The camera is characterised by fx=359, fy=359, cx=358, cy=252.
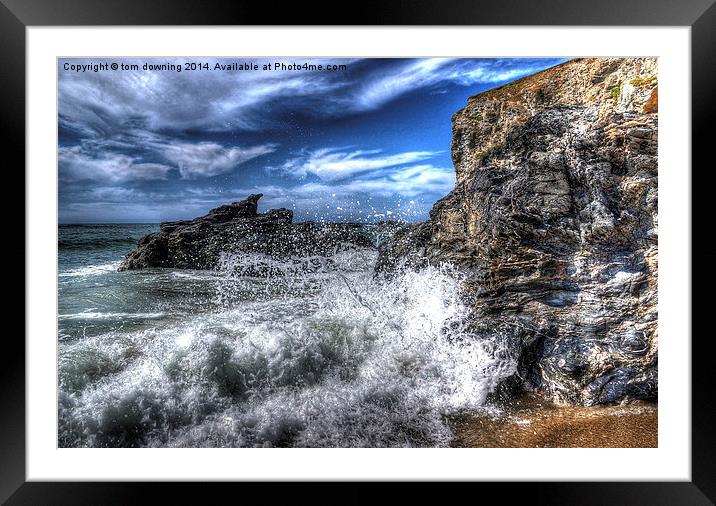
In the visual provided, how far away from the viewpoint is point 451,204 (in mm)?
4449

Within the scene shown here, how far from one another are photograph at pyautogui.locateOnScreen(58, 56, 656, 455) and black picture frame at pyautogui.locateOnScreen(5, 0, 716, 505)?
34 centimetres

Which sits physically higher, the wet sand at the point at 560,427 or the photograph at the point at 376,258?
the photograph at the point at 376,258

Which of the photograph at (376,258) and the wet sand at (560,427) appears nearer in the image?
Result: the wet sand at (560,427)

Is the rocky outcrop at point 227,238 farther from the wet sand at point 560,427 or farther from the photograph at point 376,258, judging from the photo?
the wet sand at point 560,427

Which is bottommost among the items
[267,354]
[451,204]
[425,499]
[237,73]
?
[425,499]

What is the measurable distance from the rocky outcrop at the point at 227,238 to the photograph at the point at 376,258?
17.3 inches
